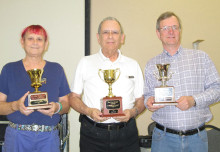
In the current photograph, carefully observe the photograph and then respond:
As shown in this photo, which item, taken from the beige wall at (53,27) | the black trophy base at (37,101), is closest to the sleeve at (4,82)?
the black trophy base at (37,101)

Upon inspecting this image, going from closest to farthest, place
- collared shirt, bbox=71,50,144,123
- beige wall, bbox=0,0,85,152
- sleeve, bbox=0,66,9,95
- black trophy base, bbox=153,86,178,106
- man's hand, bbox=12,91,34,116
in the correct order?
man's hand, bbox=12,91,34,116, sleeve, bbox=0,66,9,95, black trophy base, bbox=153,86,178,106, collared shirt, bbox=71,50,144,123, beige wall, bbox=0,0,85,152

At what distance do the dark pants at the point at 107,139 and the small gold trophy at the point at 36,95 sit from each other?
20.0 inches

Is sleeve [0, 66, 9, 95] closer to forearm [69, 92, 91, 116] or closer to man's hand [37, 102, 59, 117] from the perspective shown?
man's hand [37, 102, 59, 117]

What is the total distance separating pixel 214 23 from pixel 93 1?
7.25ft

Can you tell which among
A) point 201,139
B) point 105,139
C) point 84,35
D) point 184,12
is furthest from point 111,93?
point 184,12

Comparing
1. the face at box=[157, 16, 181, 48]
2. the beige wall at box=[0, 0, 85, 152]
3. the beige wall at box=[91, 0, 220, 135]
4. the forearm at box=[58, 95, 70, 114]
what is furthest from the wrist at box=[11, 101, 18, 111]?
the beige wall at box=[91, 0, 220, 135]

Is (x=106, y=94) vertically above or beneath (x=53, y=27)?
beneath

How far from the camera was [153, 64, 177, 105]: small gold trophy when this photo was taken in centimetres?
190

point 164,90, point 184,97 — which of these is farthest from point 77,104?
point 184,97

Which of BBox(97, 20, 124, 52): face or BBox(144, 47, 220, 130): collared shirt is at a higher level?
BBox(97, 20, 124, 52): face

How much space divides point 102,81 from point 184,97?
0.80 m

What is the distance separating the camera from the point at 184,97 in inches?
71.9

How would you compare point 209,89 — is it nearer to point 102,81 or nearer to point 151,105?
point 151,105

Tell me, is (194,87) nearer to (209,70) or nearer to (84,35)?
(209,70)
